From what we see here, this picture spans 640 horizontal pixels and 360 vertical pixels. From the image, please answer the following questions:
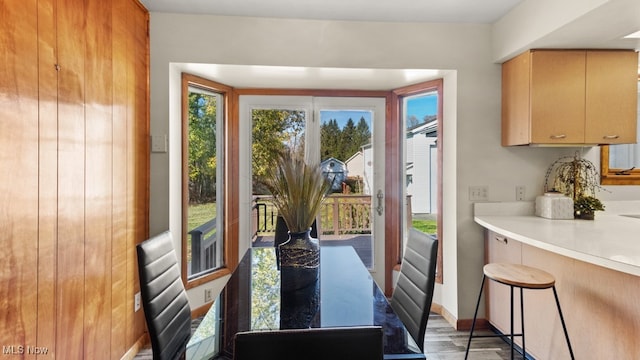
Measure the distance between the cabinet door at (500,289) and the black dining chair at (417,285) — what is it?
39.8 inches

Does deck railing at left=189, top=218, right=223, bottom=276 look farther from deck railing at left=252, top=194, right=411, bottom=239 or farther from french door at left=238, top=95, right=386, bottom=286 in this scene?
deck railing at left=252, top=194, right=411, bottom=239

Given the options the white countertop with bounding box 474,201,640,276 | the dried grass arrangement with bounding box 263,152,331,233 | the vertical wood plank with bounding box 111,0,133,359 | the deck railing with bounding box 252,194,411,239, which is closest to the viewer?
the white countertop with bounding box 474,201,640,276

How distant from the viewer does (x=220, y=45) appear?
95.7 inches

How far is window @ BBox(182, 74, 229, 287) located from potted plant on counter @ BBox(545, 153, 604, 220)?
2.88 m

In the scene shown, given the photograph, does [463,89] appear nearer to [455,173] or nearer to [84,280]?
[455,173]

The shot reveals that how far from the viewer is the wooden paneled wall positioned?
4.00ft

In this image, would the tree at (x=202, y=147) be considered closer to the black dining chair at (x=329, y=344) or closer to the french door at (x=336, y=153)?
the french door at (x=336, y=153)

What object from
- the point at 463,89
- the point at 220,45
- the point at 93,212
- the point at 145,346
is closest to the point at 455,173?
the point at 463,89

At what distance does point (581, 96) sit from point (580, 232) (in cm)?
105

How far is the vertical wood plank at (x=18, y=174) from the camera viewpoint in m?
1.17

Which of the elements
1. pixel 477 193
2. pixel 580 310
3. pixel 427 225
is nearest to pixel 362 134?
pixel 427 225

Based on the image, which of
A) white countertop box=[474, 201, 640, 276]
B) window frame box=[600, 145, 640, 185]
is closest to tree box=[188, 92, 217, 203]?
white countertop box=[474, 201, 640, 276]

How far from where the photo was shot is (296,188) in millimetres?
1579

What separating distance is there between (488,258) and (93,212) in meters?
2.79
